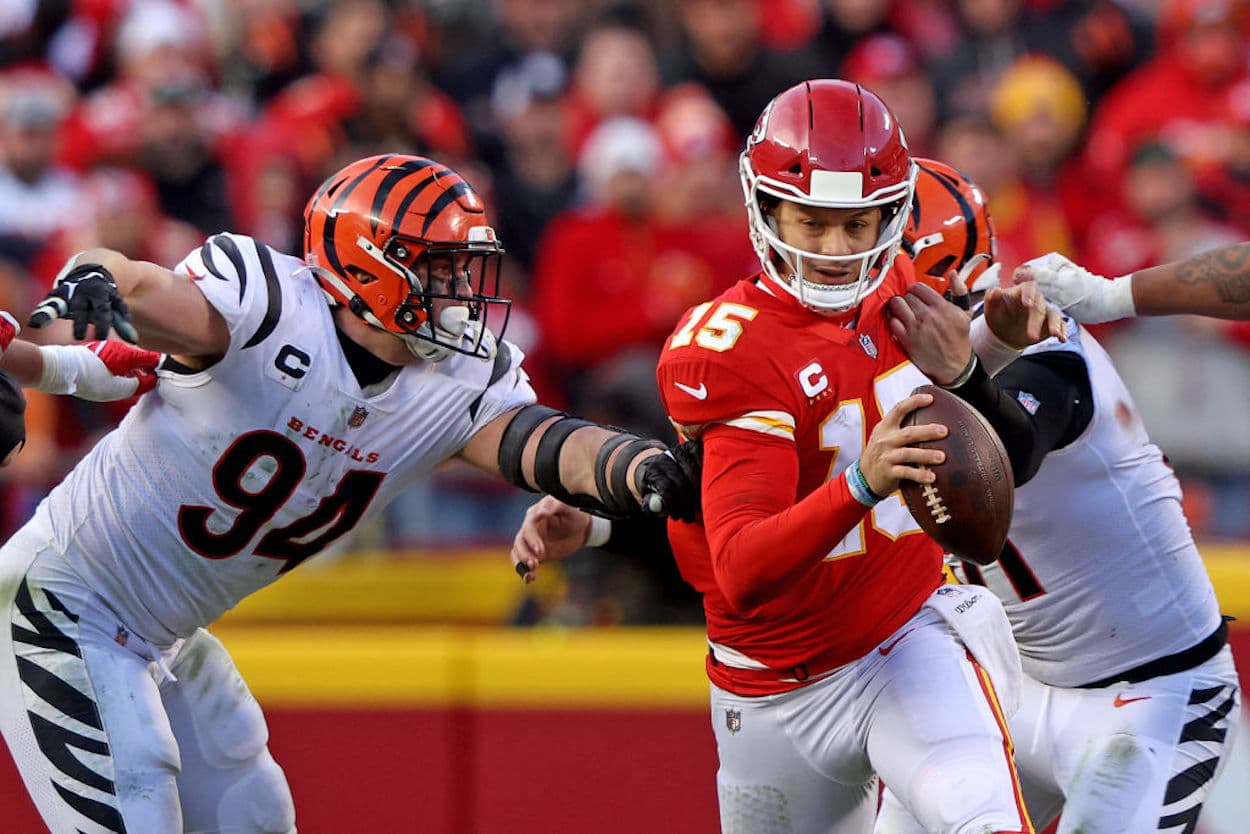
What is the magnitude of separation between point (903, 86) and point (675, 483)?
5136 millimetres

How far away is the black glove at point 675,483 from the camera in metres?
4.07

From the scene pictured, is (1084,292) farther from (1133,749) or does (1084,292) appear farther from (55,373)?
(55,373)

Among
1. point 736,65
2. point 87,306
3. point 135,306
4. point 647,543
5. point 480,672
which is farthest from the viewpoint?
point 736,65

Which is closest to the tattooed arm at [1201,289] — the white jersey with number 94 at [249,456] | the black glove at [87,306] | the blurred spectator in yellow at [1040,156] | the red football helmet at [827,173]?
the red football helmet at [827,173]

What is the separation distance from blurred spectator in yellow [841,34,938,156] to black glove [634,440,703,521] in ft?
15.9

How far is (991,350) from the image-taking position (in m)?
4.26

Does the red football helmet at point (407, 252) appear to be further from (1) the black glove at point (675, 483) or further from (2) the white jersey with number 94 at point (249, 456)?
(1) the black glove at point (675, 483)

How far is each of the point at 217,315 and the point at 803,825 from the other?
5.81ft

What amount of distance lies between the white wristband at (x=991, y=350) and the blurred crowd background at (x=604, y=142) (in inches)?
111

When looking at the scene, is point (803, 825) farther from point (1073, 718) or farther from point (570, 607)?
point (570, 607)

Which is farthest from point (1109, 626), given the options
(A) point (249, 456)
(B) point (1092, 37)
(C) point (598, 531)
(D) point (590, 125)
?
(B) point (1092, 37)

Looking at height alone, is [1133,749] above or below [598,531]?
below

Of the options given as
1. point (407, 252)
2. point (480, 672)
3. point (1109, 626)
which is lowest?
point (480, 672)

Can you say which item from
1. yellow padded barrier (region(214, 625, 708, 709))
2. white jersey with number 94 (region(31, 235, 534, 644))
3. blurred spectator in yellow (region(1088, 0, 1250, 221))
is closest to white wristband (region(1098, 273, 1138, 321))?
white jersey with number 94 (region(31, 235, 534, 644))
